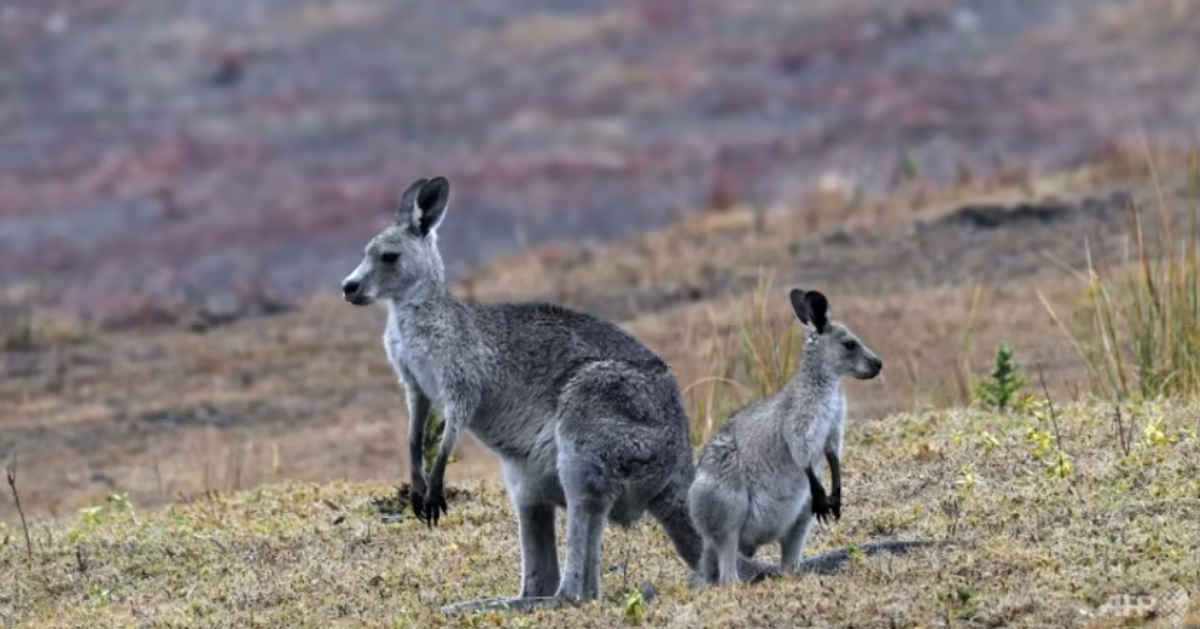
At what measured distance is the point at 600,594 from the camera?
1006 centimetres

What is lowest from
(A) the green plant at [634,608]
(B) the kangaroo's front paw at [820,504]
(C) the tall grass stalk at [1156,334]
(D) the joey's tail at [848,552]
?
(A) the green plant at [634,608]

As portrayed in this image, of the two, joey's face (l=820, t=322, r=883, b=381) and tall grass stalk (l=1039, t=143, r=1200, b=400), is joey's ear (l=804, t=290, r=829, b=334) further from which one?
tall grass stalk (l=1039, t=143, r=1200, b=400)

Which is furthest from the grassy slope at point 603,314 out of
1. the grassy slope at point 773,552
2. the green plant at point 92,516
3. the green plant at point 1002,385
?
the grassy slope at point 773,552

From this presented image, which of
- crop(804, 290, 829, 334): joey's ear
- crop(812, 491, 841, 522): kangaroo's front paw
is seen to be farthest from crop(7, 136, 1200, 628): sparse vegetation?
crop(804, 290, 829, 334): joey's ear

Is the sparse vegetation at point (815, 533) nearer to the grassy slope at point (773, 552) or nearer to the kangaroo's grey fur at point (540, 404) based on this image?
the grassy slope at point (773, 552)

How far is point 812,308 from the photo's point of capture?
1050cm

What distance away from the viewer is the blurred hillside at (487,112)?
36.0 metres

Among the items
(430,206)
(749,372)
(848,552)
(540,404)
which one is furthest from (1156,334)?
(430,206)

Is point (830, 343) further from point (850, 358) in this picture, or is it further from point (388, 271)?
point (388, 271)

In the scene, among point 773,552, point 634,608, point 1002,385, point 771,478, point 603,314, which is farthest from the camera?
point 603,314

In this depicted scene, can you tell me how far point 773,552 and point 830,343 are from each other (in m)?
1.36

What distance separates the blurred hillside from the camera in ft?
118

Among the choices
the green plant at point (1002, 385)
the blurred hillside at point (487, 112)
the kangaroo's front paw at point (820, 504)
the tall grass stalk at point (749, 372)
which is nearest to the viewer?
the kangaroo's front paw at point (820, 504)

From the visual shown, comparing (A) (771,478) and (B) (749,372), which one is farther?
(B) (749,372)
